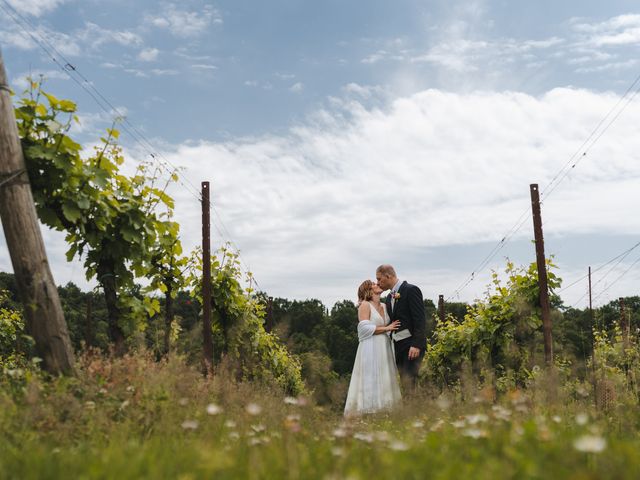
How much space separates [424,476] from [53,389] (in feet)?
11.1

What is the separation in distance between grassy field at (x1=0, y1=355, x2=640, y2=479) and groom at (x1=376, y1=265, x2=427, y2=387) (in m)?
2.66

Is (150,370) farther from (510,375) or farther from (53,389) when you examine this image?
(510,375)

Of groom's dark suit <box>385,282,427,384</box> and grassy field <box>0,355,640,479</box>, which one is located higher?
groom's dark suit <box>385,282,427,384</box>

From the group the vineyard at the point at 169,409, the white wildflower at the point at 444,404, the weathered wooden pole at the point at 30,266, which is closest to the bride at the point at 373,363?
the vineyard at the point at 169,409

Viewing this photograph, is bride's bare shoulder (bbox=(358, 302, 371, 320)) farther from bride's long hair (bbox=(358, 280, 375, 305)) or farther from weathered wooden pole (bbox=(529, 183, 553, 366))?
weathered wooden pole (bbox=(529, 183, 553, 366))

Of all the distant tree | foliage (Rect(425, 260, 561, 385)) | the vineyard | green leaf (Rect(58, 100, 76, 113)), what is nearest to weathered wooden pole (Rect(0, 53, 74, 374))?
Answer: the vineyard

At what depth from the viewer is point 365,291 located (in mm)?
9172

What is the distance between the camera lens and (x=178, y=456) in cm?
339

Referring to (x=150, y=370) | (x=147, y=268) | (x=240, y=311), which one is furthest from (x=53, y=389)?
(x=240, y=311)

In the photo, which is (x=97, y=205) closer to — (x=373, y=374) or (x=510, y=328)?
(x=373, y=374)

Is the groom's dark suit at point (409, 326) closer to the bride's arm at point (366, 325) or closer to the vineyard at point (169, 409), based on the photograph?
the bride's arm at point (366, 325)

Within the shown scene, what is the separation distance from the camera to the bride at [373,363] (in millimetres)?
9008

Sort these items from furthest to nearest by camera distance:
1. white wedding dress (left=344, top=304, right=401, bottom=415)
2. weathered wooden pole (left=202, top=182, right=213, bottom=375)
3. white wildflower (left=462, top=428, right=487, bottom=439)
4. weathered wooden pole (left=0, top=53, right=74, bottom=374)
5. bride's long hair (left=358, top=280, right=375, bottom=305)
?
weathered wooden pole (left=202, top=182, right=213, bottom=375), bride's long hair (left=358, top=280, right=375, bottom=305), white wedding dress (left=344, top=304, right=401, bottom=415), weathered wooden pole (left=0, top=53, right=74, bottom=374), white wildflower (left=462, top=428, right=487, bottom=439)

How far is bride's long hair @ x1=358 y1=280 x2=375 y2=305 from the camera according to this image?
30.0 feet
